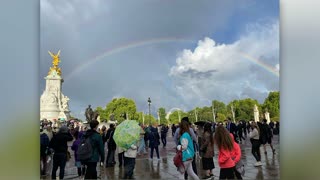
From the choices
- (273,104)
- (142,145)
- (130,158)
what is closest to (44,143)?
(130,158)

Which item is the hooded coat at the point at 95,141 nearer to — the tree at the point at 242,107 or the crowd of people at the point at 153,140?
the crowd of people at the point at 153,140

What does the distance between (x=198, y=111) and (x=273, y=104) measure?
4.68 feet

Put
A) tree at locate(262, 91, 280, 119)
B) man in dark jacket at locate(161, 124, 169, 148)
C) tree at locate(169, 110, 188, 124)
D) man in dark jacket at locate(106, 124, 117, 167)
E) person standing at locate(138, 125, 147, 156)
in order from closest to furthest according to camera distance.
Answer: tree at locate(262, 91, 280, 119)
tree at locate(169, 110, 188, 124)
person standing at locate(138, 125, 147, 156)
man in dark jacket at locate(161, 124, 169, 148)
man in dark jacket at locate(106, 124, 117, 167)

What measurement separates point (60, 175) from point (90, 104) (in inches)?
59.9

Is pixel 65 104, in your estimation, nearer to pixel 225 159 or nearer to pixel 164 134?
pixel 164 134

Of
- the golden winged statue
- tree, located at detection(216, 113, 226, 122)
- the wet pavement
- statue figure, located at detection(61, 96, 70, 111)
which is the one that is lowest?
the wet pavement

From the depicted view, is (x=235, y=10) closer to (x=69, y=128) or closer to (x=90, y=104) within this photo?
(x=90, y=104)

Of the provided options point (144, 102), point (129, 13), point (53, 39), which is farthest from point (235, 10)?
point (53, 39)

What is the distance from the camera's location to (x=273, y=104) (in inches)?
238

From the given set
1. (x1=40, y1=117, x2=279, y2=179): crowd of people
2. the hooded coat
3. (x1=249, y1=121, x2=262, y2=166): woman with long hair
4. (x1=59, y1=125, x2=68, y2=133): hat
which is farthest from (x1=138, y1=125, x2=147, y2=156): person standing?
(x1=249, y1=121, x2=262, y2=166): woman with long hair

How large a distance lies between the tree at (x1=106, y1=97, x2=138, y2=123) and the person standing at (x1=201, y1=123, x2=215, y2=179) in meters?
1.47

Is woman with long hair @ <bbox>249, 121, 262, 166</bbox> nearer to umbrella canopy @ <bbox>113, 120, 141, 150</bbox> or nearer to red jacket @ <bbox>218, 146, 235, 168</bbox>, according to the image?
red jacket @ <bbox>218, 146, 235, 168</bbox>

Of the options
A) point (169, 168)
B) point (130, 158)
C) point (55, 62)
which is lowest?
point (169, 168)

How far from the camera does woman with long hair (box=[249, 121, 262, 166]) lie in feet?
21.7
